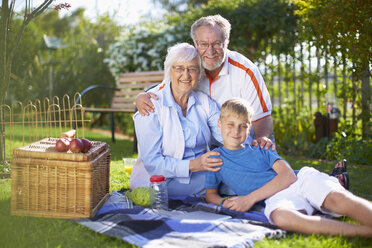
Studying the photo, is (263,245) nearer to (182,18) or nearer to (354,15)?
(354,15)

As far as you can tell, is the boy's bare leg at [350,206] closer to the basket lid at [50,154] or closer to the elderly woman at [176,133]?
the elderly woman at [176,133]

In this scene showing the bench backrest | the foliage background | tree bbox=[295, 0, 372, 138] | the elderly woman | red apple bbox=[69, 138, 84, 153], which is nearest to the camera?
red apple bbox=[69, 138, 84, 153]

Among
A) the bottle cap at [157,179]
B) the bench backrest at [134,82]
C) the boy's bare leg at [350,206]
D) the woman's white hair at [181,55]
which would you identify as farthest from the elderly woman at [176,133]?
the bench backrest at [134,82]

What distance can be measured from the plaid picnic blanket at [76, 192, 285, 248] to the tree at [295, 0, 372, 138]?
9.67 ft

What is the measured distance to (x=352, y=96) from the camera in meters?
5.12

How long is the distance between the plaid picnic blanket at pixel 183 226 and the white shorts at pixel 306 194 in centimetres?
13

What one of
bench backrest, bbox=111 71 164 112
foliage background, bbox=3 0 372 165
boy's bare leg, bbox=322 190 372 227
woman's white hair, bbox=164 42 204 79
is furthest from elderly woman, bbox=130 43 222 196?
bench backrest, bbox=111 71 164 112

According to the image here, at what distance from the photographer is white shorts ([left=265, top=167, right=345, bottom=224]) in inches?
89.8

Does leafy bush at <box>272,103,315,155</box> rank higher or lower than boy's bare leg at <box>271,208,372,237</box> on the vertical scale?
higher

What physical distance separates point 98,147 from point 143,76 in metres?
3.65

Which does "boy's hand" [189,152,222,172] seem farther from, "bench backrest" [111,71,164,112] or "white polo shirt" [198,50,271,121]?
"bench backrest" [111,71,164,112]

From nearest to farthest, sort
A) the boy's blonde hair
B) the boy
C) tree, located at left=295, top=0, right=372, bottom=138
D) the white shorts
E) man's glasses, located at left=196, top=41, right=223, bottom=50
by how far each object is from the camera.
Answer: the boy
the white shorts
the boy's blonde hair
man's glasses, located at left=196, top=41, right=223, bottom=50
tree, located at left=295, top=0, right=372, bottom=138

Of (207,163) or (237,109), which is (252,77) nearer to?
(237,109)

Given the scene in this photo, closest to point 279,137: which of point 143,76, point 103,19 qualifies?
point 143,76
